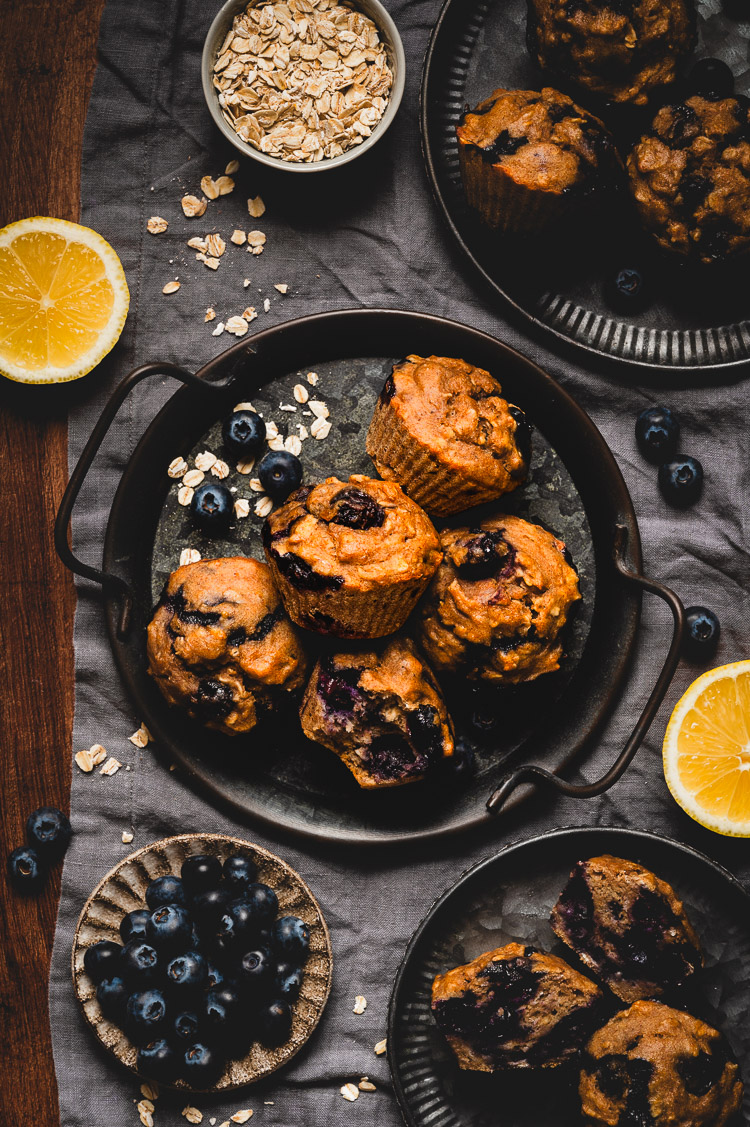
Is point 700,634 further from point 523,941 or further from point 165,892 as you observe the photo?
point 165,892

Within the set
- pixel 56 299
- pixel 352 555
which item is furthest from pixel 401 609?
pixel 56 299

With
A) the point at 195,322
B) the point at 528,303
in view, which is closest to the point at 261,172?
the point at 195,322

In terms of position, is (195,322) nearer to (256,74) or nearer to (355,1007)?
(256,74)

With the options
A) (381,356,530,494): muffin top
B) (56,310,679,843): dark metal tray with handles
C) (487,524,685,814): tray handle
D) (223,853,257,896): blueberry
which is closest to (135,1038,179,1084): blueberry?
(223,853,257,896): blueberry

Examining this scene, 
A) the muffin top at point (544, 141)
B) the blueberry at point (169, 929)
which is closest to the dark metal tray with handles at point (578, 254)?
the muffin top at point (544, 141)

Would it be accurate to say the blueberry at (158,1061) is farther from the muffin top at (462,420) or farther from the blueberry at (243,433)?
the muffin top at (462,420)
